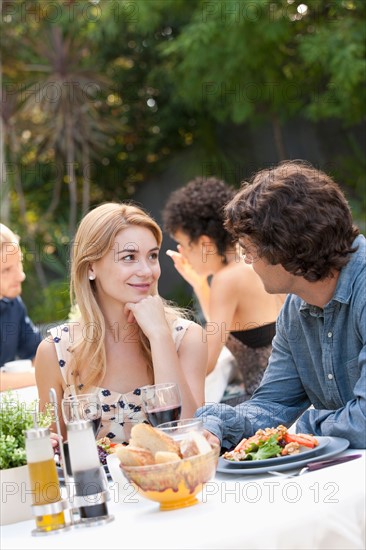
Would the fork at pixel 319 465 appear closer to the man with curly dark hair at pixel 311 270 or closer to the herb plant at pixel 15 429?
the man with curly dark hair at pixel 311 270

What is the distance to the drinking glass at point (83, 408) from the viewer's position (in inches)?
69.9

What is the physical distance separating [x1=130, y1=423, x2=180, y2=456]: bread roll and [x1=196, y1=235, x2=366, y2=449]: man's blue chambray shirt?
0.38 meters

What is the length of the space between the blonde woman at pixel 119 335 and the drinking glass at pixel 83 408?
29.8 inches

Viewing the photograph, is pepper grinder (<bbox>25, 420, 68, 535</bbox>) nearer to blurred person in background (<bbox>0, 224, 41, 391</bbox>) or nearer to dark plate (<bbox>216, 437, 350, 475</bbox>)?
dark plate (<bbox>216, 437, 350, 475</bbox>)

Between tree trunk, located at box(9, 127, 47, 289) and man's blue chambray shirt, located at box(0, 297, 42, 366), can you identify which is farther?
tree trunk, located at box(9, 127, 47, 289)

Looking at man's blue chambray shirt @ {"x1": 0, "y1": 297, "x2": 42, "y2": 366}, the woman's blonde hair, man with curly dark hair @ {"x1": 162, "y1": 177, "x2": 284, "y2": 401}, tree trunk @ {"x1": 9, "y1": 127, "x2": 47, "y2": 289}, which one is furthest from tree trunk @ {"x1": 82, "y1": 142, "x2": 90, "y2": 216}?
the woman's blonde hair

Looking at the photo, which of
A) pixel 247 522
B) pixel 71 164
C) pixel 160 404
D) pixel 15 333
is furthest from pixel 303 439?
pixel 71 164

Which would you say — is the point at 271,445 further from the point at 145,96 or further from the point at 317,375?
the point at 145,96

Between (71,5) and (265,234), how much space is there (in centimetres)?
1017

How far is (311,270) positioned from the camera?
2.10 metres

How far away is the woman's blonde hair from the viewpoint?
2.73 m

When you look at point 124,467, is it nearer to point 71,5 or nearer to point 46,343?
point 46,343

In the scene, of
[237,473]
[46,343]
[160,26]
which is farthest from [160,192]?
[237,473]

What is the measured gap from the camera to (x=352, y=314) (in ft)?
6.97
